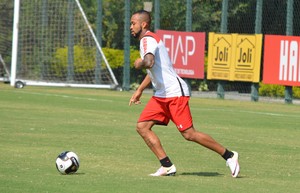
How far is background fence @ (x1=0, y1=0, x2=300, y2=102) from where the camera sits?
30.5 m

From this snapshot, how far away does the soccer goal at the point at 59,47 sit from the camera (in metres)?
33.1

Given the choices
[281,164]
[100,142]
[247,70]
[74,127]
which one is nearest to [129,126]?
[74,127]

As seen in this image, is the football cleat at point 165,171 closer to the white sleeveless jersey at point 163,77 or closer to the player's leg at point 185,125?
the player's leg at point 185,125

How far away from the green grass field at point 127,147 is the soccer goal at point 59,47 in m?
5.32

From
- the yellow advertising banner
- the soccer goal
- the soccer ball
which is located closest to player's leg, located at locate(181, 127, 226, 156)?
the soccer ball

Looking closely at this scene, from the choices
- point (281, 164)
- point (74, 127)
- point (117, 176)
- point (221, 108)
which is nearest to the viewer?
point (117, 176)

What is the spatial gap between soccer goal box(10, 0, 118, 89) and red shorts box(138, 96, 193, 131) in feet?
67.4

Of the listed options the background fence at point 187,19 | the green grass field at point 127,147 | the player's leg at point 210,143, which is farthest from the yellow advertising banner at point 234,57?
the player's leg at point 210,143

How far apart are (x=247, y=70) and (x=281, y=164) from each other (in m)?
16.0

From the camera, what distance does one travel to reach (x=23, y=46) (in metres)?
33.0

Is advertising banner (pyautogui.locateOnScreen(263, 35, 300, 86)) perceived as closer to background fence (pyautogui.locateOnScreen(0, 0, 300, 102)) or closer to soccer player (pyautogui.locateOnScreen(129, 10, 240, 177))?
background fence (pyautogui.locateOnScreen(0, 0, 300, 102))

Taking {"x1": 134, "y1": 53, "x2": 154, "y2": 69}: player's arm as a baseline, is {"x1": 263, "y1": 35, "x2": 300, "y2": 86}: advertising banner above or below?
below

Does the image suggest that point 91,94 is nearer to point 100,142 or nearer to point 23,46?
point 23,46

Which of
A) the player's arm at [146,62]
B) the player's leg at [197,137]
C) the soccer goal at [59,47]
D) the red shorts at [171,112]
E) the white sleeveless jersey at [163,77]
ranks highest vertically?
the player's arm at [146,62]
